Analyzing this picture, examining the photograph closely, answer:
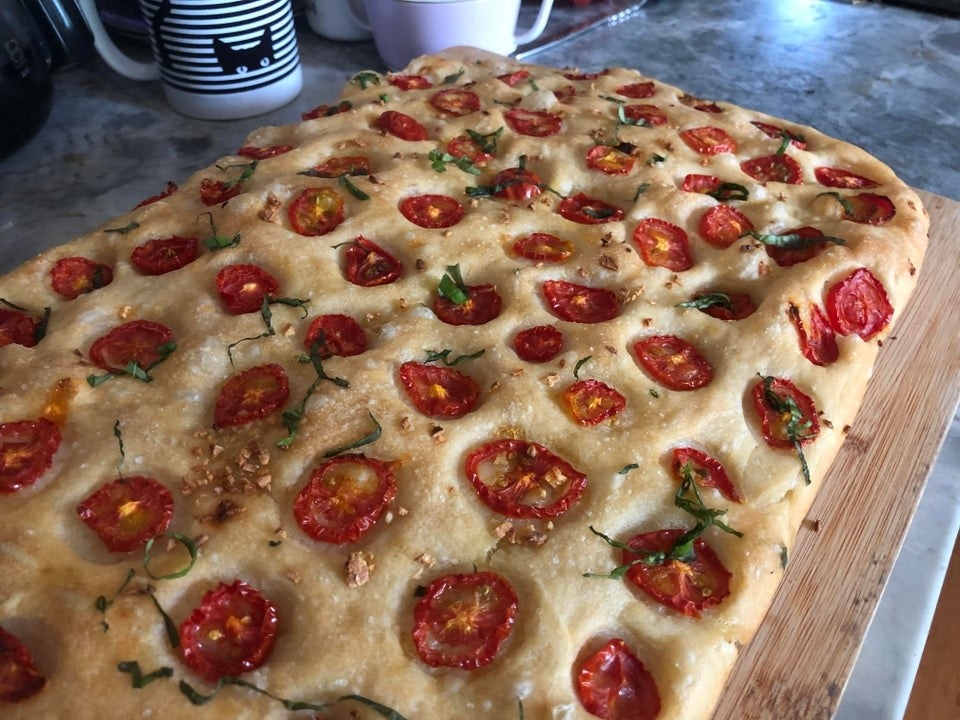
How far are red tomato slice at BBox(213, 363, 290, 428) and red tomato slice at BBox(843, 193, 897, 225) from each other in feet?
5.76

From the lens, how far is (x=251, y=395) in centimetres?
179

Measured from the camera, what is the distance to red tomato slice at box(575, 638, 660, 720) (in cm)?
146

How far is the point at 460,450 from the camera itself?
1716mm

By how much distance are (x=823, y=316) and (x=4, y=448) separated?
198 centimetres

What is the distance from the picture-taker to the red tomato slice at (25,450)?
5.32 feet

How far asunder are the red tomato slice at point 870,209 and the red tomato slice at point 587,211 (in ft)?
2.39

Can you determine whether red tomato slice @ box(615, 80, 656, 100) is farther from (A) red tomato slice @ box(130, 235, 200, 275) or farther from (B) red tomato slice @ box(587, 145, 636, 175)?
(A) red tomato slice @ box(130, 235, 200, 275)

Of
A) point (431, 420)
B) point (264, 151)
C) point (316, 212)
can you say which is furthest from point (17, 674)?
point (264, 151)

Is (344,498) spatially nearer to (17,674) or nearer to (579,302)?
(17,674)

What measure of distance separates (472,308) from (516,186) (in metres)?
0.52

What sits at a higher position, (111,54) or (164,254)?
(164,254)

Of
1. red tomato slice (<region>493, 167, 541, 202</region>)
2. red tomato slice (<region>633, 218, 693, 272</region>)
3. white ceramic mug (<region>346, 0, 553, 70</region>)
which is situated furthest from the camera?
white ceramic mug (<region>346, 0, 553, 70</region>)

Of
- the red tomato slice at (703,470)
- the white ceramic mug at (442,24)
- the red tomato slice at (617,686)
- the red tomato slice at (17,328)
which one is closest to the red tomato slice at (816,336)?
the red tomato slice at (703,470)

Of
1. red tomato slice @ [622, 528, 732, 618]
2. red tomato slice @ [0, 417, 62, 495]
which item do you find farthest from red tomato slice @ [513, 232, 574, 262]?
red tomato slice @ [0, 417, 62, 495]
